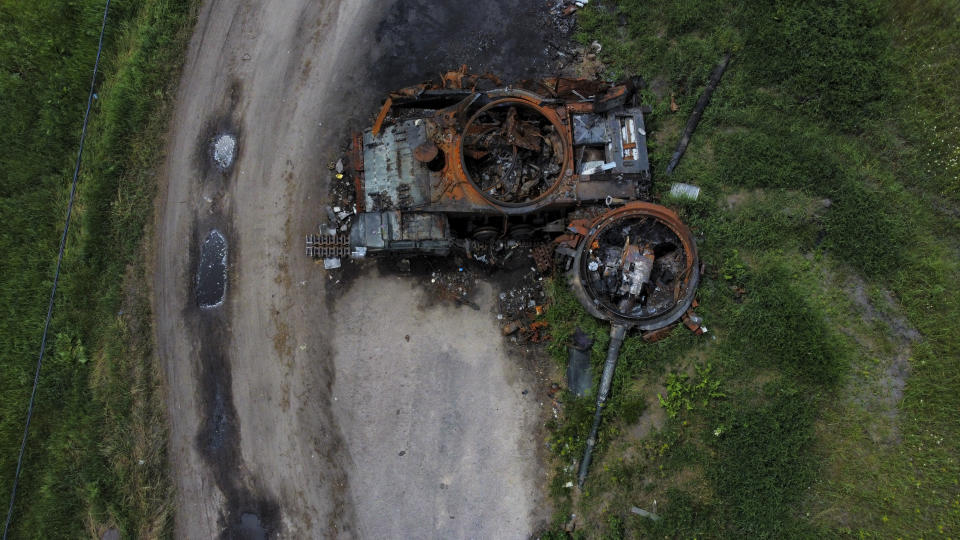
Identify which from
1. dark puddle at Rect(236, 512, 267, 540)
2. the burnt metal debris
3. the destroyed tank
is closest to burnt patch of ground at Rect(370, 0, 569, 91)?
the burnt metal debris

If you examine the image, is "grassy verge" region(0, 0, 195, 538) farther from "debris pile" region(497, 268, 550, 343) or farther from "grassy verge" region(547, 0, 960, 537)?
"grassy verge" region(547, 0, 960, 537)

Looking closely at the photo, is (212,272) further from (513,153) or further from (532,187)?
(532,187)

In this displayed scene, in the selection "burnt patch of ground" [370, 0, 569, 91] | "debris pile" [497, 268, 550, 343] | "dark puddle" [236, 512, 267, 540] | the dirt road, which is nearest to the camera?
"dark puddle" [236, 512, 267, 540]

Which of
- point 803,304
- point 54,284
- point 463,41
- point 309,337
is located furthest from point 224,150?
point 803,304

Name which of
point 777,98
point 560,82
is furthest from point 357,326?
point 777,98

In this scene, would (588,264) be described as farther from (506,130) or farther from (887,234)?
(887,234)
